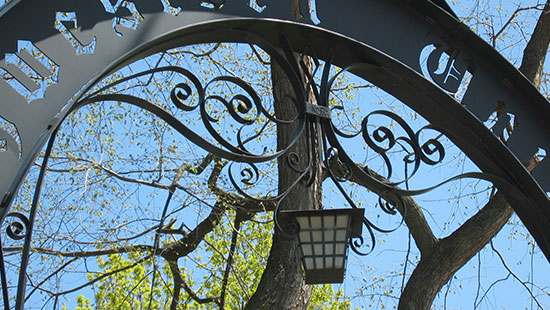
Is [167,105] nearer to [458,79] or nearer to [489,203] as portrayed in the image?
[489,203]

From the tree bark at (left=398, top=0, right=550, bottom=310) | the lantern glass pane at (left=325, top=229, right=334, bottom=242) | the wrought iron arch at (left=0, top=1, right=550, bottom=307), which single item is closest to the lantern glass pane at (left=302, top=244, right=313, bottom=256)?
the lantern glass pane at (left=325, top=229, right=334, bottom=242)

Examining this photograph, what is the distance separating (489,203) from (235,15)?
4.70 m

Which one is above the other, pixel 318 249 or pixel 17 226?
pixel 318 249

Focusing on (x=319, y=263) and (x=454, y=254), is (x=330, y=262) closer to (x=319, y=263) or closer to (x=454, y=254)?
(x=319, y=263)

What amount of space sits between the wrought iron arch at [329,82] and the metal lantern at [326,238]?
126 millimetres

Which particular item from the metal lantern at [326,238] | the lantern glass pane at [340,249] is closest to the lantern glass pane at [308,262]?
the metal lantern at [326,238]

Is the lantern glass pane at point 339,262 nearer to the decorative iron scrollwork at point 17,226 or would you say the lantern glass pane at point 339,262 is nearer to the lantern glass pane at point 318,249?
the lantern glass pane at point 318,249

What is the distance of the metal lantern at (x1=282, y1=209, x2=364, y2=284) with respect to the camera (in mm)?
2666

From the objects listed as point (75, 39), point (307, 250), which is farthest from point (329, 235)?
point (75, 39)

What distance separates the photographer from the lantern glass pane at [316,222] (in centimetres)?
270

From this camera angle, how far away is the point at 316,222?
272 centimetres

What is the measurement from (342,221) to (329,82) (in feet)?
1.80

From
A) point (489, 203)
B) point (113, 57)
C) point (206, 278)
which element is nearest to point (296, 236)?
point (113, 57)

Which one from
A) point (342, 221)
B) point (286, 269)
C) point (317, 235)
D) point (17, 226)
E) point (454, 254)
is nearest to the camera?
point (17, 226)
